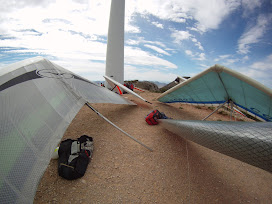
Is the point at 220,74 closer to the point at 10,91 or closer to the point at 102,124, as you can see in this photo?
the point at 102,124

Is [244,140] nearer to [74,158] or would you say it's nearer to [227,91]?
[74,158]

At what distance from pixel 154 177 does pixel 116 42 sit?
39.5ft

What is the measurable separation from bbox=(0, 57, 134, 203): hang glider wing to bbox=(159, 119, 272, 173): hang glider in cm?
255

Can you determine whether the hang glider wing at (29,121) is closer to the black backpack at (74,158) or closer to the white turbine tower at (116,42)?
the black backpack at (74,158)

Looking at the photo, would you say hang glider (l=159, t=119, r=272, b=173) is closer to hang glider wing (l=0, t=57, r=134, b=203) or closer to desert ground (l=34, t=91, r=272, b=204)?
desert ground (l=34, t=91, r=272, b=204)

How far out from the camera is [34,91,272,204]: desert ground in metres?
2.56

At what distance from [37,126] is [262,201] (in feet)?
16.0

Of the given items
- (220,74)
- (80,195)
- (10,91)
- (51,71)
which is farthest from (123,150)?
(220,74)

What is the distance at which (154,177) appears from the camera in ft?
9.82

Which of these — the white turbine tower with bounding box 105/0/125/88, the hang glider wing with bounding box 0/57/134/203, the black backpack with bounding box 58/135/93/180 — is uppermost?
the white turbine tower with bounding box 105/0/125/88

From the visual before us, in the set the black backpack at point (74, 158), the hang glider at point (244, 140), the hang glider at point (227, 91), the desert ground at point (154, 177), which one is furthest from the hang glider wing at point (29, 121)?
the hang glider at point (227, 91)

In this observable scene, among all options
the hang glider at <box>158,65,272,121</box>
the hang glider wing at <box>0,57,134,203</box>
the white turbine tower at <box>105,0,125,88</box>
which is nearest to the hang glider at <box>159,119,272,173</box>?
the hang glider wing at <box>0,57,134,203</box>

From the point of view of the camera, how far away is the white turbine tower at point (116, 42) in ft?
38.4

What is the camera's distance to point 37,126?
235cm
